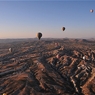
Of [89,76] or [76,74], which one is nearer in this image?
[89,76]

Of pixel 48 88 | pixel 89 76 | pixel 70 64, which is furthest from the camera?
pixel 70 64

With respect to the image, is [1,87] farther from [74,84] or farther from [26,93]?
[74,84]

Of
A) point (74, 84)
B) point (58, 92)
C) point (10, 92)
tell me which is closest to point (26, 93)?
point (10, 92)

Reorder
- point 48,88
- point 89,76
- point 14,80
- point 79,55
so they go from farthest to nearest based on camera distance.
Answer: point 79,55 → point 89,76 → point 14,80 → point 48,88

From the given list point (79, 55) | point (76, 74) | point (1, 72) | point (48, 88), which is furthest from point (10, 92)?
point (79, 55)

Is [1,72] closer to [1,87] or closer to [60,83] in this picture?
[1,87]

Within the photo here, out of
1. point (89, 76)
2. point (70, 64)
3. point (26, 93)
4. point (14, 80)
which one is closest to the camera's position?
point (26, 93)

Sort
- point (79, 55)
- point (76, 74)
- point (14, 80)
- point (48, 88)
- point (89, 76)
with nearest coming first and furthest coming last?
1. point (48, 88)
2. point (14, 80)
3. point (89, 76)
4. point (76, 74)
5. point (79, 55)

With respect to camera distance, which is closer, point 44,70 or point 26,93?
point 26,93
